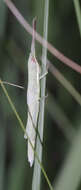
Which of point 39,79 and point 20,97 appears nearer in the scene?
point 39,79

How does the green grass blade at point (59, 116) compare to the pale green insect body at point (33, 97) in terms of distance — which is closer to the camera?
the pale green insect body at point (33, 97)

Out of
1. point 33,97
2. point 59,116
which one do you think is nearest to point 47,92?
point 59,116

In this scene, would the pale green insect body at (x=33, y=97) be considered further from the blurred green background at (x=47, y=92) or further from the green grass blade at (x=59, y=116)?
the green grass blade at (x=59, y=116)

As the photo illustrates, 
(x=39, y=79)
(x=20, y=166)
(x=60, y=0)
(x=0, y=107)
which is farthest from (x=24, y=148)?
(x=60, y=0)

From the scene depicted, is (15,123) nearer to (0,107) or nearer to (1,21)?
(0,107)

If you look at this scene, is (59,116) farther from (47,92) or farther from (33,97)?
(33,97)

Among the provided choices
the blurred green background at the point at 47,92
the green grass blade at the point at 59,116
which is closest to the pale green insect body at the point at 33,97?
the blurred green background at the point at 47,92

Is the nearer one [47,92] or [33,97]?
[33,97]

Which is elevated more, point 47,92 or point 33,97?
point 33,97
